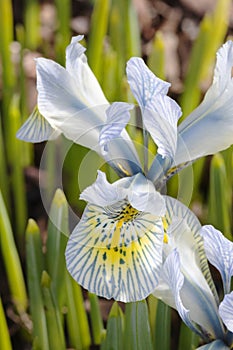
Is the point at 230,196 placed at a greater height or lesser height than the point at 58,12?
lesser

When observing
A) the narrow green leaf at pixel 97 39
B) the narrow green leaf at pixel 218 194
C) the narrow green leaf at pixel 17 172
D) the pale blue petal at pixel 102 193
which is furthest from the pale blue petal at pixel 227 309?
the narrow green leaf at pixel 97 39

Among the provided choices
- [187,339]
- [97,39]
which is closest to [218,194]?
[187,339]

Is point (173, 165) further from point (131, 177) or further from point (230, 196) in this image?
point (230, 196)

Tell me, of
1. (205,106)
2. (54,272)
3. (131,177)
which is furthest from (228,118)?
(54,272)

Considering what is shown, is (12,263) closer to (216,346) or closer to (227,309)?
(216,346)

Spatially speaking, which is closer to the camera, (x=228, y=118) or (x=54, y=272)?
(x=228, y=118)

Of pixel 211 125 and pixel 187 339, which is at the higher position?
pixel 211 125
